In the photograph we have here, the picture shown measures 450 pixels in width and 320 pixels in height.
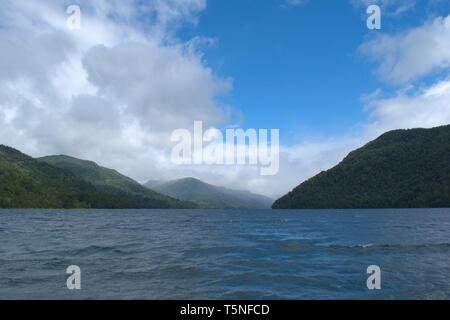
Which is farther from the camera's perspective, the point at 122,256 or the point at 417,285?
the point at 122,256

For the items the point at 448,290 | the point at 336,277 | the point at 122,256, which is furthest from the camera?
the point at 122,256

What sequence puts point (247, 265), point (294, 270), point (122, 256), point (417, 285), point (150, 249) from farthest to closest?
point (150, 249), point (122, 256), point (247, 265), point (294, 270), point (417, 285)

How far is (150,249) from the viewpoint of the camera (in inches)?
1462

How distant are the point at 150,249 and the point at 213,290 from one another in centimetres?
2027
